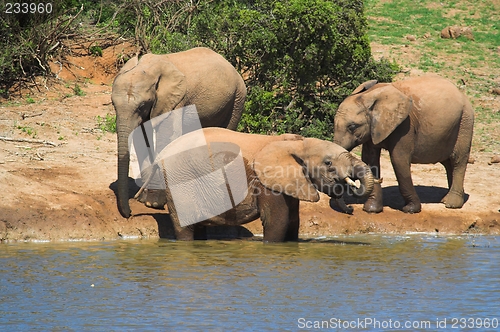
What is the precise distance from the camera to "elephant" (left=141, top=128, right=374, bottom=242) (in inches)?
376

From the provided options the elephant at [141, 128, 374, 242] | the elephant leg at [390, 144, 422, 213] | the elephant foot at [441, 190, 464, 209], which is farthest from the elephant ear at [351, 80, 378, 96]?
the elephant at [141, 128, 374, 242]

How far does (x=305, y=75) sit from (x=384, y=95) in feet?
12.1

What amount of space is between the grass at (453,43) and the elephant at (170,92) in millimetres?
5153

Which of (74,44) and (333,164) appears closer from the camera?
(333,164)

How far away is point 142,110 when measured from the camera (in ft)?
34.4

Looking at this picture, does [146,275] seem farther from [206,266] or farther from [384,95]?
[384,95]

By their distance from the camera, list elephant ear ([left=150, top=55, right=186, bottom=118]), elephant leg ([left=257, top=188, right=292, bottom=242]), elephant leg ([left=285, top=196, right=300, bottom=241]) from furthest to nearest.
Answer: elephant ear ([left=150, top=55, right=186, bottom=118]), elephant leg ([left=285, top=196, right=300, bottom=241]), elephant leg ([left=257, top=188, right=292, bottom=242])

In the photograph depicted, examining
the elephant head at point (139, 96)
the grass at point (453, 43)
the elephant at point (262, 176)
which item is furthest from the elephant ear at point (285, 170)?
the grass at point (453, 43)

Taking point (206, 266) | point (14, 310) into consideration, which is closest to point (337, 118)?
point (206, 266)

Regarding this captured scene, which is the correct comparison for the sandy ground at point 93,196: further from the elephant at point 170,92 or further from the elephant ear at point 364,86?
the elephant ear at point 364,86

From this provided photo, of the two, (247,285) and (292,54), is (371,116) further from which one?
(247,285)

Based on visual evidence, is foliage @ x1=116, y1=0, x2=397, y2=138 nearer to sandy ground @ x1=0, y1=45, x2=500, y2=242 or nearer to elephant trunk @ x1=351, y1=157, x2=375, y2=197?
sandy ground @ x1=0, y1=45, x2=500, y2=242

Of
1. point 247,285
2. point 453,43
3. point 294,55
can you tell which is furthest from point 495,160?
point 453,43

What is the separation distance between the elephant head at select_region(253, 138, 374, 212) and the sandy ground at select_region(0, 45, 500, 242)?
144cm
